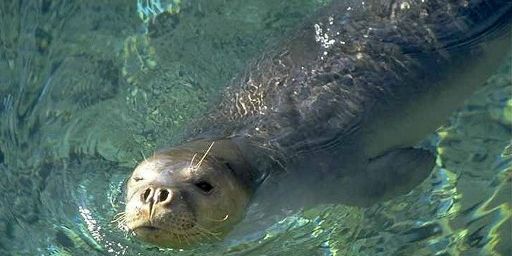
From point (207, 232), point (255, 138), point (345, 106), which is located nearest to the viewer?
point (207, 232)

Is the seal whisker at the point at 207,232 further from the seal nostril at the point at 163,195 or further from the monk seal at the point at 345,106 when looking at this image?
the seal nostril at the point at 163,195

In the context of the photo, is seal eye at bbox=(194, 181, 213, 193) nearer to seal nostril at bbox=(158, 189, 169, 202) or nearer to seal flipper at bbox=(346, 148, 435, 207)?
seal nostril at bbox=(158, 189, 169, 202)

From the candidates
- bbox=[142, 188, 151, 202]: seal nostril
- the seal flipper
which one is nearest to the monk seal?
the seal flipper

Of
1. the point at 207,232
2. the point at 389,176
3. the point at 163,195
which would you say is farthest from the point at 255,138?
the point at 163,195

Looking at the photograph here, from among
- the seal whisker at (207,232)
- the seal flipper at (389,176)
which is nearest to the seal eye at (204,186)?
the seal whisker at (207,232)

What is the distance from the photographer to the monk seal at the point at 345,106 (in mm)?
4926

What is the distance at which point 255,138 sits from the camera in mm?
5168

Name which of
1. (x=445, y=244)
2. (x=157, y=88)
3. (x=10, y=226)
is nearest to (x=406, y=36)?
(x=445, y=244)

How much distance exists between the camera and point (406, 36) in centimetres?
560

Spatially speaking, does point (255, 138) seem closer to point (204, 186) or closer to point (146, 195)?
point (204, 186)

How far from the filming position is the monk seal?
4.93 metres

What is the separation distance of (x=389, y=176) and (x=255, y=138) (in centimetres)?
83

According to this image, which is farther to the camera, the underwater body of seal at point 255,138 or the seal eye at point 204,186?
the underwater body of seal at point 255,138

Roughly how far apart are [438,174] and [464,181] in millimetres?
168
